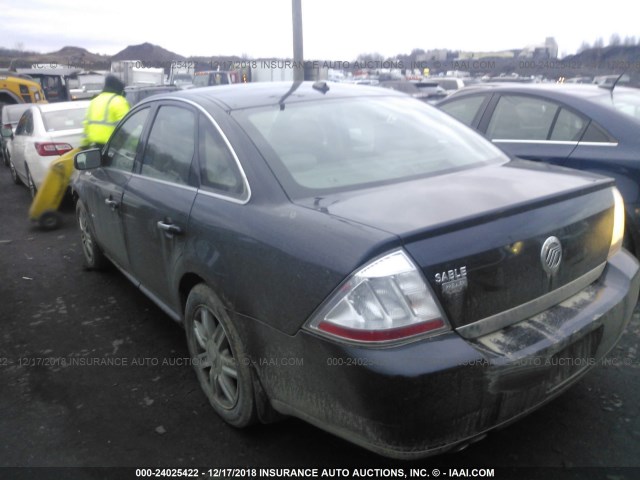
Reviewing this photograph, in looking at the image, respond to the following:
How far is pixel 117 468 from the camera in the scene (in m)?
2.55

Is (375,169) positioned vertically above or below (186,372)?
above

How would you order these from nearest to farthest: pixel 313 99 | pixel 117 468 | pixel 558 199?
pixel 558 199
pixel 117 468
pixel 313 99

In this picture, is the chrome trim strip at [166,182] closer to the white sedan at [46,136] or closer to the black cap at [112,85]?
the black cap at [112,85]

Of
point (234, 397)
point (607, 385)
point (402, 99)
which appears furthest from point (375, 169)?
point (607, 385)

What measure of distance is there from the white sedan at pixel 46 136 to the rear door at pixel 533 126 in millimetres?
5698

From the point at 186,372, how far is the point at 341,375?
1.72m

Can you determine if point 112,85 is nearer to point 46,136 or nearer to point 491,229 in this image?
point 46,136

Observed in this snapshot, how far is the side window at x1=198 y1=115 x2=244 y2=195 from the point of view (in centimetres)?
265

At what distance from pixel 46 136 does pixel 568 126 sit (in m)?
6.67

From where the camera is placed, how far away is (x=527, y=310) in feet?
7.18

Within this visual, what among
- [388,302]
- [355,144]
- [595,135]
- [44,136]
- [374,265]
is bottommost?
[44,136]

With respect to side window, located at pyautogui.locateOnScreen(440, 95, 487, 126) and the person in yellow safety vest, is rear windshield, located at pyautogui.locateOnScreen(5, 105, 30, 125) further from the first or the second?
side window, located at pyautogui.locateOnScreen(440, 95, 487, 126)

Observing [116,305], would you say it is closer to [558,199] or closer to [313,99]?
[313,99]

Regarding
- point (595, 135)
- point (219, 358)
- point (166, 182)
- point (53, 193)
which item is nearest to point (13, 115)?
point (53, 193)
